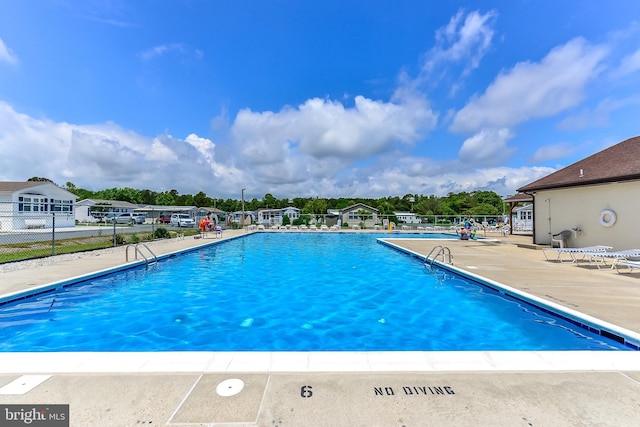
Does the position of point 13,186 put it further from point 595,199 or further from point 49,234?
point 595,199

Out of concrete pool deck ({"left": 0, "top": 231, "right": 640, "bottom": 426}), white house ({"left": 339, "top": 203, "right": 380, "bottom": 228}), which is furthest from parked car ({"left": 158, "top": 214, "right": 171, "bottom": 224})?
concrete pool deck ({"left": 0, "top": 231, "right": 640, "bottom": 426})

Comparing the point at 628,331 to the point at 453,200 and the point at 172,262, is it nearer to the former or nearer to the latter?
the point at 172,262

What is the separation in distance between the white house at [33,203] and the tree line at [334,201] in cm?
3597

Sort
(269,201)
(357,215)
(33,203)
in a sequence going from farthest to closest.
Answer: (269,201), (357,215), (33,203)

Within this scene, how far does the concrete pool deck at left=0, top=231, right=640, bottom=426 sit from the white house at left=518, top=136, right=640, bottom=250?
987cm

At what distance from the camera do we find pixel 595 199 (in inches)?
437

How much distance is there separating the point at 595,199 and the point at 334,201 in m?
54.7

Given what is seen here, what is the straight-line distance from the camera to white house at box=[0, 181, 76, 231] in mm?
21866

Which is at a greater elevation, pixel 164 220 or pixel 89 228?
pixel 164 220

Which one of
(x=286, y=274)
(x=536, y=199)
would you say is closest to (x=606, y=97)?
(x=536, y=199)

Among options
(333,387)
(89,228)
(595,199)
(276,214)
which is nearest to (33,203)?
(89,228)

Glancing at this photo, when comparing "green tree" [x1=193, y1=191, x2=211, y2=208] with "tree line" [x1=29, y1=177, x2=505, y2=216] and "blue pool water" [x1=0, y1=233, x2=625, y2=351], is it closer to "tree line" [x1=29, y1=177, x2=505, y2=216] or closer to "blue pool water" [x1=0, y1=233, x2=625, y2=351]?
"tree line" [x1=29, y1=177, x2=505, y2=216]

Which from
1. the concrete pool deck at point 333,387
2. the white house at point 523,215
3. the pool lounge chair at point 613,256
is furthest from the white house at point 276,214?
the concrete pool deck at point 333,387

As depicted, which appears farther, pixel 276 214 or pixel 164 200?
pixel 164 200
